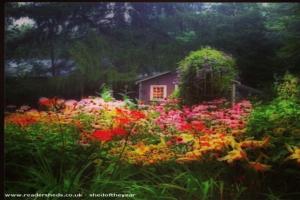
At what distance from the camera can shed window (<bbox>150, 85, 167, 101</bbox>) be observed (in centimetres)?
349

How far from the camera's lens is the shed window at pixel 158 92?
3.49 meters

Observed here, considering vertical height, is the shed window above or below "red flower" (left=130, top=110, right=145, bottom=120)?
above

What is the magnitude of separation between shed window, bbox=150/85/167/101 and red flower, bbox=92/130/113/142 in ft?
1.29

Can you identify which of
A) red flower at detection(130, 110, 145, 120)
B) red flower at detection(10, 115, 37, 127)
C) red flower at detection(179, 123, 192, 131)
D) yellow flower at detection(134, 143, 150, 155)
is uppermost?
red flower at detection(130, 110, 145, 120)

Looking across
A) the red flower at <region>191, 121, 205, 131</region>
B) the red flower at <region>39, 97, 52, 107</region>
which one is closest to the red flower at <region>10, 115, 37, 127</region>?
the red flower at <region>39, 97, 52, 107</region>

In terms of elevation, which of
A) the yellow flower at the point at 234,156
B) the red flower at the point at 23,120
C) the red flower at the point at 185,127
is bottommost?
the yellow flower at the point at 234,156

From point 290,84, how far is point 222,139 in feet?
2.01

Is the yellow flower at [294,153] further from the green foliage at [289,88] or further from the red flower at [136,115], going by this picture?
the red flower at [136,115]

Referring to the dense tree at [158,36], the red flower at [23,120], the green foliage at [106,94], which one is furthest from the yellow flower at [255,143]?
the red flower at [23,120]

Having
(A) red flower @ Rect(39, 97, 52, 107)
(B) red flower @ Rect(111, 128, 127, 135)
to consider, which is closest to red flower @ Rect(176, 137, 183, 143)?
(B) red flower @ Rect(111, 128, 127, 135)

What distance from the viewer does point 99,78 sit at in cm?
351

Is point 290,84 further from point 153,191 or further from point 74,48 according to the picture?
point 74,48

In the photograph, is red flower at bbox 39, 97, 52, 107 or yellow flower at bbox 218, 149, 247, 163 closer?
yellow flower at bbox 218, 149, 247, 163

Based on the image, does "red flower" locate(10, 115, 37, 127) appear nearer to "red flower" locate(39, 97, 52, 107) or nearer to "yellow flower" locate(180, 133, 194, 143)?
"red flower" locate(39, 97, 52, 107)
